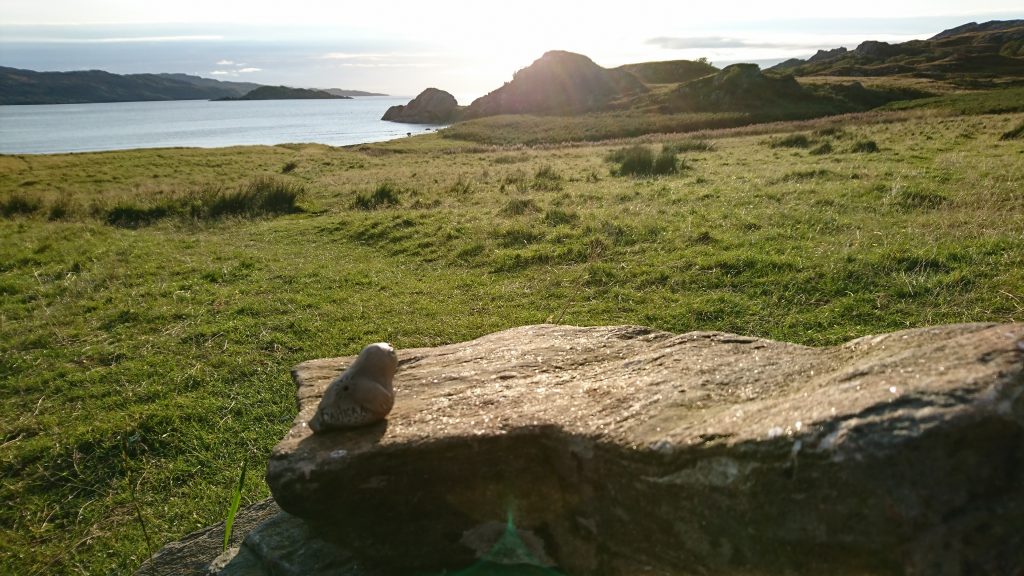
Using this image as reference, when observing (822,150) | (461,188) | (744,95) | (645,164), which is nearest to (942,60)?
(744,95)

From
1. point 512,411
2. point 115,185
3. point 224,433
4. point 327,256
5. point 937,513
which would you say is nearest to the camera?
point 937,513

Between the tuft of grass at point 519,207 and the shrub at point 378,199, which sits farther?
the shrub at point 378,199

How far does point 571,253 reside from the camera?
555 inches

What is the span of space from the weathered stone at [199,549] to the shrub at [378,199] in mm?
18401

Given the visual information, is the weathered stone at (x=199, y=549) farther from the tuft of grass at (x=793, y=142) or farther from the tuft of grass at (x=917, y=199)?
the tuft of grass at (x=793, y=142)

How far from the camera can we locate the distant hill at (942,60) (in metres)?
102

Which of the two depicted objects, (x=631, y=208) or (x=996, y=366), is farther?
(x=631, y=208)

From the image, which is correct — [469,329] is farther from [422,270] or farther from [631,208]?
[631,208]

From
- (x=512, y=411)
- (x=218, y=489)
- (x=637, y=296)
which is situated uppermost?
(x=512, y=411)

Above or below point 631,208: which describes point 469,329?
below

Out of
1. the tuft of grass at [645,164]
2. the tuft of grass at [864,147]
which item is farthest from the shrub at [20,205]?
the tuft of grass at [864,147]

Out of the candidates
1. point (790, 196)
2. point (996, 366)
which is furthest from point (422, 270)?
point (996, 366)

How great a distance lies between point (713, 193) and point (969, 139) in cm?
1585

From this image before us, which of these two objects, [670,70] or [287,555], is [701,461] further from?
[670,70]
